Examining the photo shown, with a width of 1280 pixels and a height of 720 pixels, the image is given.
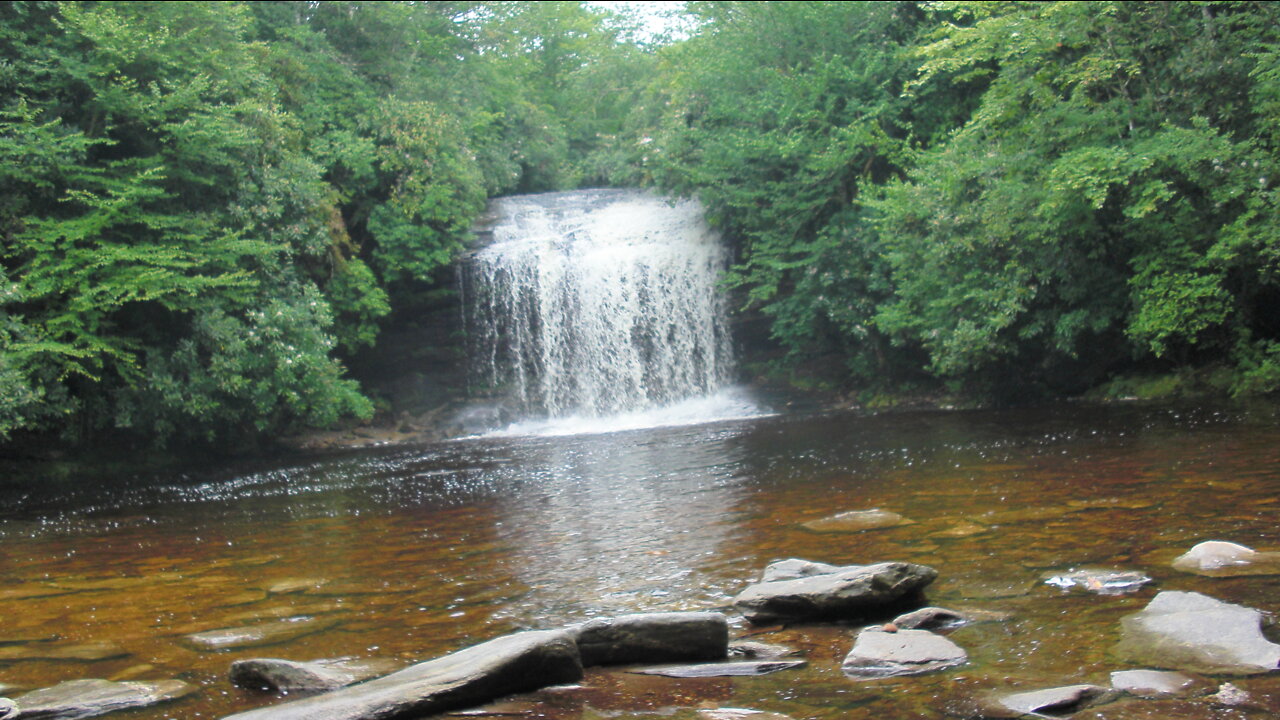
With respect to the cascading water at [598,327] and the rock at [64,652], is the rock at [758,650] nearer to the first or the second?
the rock at [64,652]

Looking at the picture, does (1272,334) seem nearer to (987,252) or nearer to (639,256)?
A: (987,252)

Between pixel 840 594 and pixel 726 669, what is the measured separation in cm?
79

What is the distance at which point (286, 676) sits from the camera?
3.69m

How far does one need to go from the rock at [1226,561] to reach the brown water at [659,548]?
116 millimetres

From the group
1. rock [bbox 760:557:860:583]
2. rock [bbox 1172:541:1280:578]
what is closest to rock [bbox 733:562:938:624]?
rock [bbox 760:557:860:583]

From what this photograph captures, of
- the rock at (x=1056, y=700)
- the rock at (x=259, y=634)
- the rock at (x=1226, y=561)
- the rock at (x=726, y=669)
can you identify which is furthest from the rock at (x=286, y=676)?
the rock at (x=1226, y=561)

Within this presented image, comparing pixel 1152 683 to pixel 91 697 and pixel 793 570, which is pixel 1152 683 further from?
pixel 91 697

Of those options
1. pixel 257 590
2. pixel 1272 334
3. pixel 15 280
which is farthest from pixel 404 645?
pixel 1272 334

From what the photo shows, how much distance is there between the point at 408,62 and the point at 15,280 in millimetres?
12326

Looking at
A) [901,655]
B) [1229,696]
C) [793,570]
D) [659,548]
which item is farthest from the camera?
[659,548]

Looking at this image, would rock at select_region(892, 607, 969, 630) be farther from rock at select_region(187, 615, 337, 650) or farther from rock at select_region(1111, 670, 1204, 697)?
rock at select_region(187, 615, 337, 650)

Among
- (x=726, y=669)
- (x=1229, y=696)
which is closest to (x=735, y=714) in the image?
(x=726, y=669)

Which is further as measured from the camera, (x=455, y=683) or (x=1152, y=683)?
(x=455, y=683)

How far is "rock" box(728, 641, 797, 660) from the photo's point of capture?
150 inches
